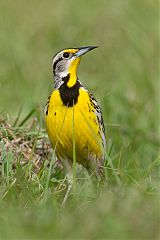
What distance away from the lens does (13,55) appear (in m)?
10.3

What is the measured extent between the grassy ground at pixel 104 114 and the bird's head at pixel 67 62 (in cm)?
50

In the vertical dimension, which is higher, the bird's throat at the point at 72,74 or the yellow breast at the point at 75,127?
the bird's throat at the point at 72,74

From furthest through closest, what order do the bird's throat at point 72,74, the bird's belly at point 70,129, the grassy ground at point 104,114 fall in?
the bird's throat at point 72,74 → the bird's belly at point 70,129 → the grassy ground at point 104,114

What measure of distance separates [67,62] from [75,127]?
0.65 metres

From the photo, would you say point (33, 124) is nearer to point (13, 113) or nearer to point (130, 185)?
point (13, 113)

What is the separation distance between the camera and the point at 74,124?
20.7 ft

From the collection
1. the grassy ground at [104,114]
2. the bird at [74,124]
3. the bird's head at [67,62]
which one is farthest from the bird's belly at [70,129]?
the bird's head at [67,62]

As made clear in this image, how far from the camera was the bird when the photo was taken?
6.33 metres

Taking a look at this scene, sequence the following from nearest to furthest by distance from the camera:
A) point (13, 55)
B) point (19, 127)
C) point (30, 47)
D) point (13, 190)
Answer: point (13, 190) < point (19, 127) < point (13, 55) < point (30, 47)

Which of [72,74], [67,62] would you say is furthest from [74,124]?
[67,62]

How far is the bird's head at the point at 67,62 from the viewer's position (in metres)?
6.74

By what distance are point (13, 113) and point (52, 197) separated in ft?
9.05

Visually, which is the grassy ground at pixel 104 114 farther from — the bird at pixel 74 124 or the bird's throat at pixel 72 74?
the bird's throat at pixel 72 74

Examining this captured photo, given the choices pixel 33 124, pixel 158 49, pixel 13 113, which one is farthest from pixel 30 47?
pixel 33 124
